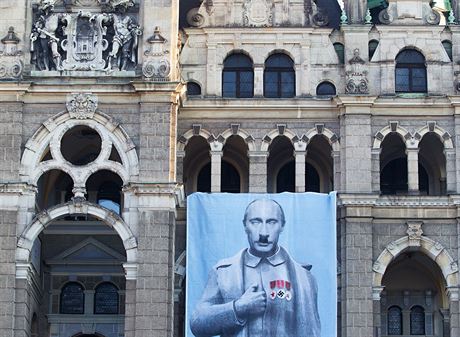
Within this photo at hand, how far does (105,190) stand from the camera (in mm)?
55719

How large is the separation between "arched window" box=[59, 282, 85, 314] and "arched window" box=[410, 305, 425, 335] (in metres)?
11.3

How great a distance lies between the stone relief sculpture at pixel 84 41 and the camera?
51.7 metres

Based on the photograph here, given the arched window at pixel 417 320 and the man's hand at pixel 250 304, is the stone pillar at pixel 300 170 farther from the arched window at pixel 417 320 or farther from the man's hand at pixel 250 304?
the arched window at pixel 417 320

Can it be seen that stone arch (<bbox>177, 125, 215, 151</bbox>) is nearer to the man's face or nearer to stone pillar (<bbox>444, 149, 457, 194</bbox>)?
the man's face

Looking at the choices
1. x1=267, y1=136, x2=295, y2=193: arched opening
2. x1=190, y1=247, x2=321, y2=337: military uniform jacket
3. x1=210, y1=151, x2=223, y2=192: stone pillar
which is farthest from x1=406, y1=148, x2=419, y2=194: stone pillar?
x1=210, y1=151, x2=223, y2=192: stone pillar

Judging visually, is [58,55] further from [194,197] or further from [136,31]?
[194,197]

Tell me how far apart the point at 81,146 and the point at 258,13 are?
7.57m

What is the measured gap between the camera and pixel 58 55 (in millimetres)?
51688

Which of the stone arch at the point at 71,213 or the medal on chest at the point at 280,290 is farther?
the stone arch at the point at 71,213

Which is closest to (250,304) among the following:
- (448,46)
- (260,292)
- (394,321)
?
(260,292)

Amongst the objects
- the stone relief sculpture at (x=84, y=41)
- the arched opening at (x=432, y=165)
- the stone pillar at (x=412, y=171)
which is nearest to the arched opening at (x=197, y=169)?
the stone relief sculpture at (x=84, y=41)

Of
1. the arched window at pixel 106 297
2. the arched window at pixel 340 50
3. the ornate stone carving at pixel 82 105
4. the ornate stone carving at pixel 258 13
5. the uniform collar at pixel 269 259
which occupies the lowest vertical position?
the arched window at pixel 106 297

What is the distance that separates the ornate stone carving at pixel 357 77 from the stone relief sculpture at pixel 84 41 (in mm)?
7148

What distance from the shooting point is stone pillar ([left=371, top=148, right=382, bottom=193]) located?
52.3m
